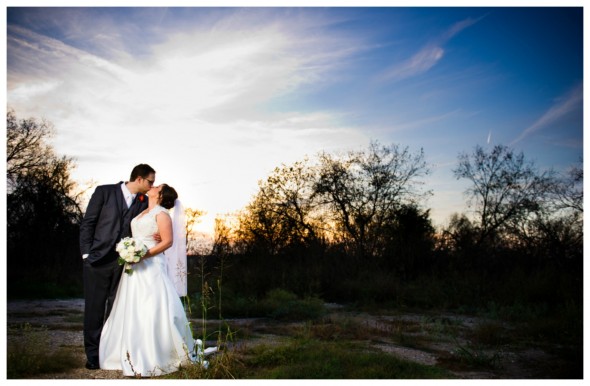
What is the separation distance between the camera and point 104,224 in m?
5.14

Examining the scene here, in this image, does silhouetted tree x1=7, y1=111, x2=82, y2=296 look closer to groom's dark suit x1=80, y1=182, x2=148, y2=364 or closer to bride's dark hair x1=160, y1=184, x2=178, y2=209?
groom's dark suit x1=80, y1=182, x2=148, y2=364

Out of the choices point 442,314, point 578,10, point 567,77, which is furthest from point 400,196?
point 578,10

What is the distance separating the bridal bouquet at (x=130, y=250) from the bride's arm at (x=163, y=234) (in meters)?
0.19

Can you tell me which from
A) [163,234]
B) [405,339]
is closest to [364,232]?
[405,339]

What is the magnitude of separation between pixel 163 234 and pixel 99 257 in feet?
2.11

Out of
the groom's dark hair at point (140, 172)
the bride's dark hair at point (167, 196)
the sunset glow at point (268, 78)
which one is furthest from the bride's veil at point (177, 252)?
the sunset glow at point (268, 78)

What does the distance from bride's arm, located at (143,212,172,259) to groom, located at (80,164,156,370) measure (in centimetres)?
37

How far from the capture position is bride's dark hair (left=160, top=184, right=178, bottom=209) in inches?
209

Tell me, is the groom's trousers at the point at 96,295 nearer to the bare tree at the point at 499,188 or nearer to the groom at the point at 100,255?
the groom at the point at 100,255

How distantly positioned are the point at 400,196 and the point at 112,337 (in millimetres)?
13532

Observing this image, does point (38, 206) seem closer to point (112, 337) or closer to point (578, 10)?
point (112, 337)

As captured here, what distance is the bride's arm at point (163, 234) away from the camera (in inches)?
204

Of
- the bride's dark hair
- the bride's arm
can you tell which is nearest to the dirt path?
the bride's arm

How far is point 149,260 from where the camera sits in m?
5.22
